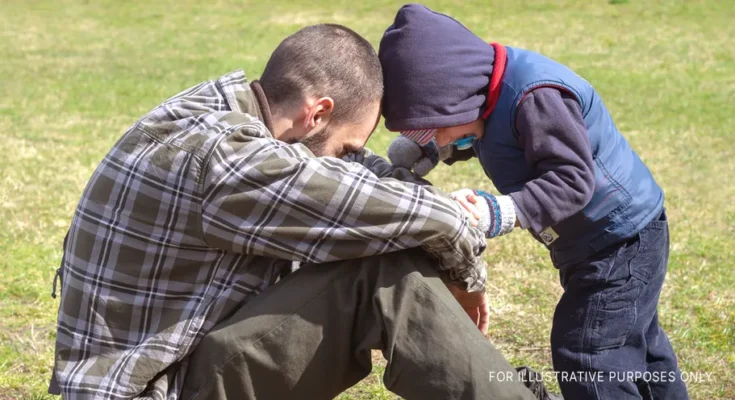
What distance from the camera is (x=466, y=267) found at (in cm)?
259

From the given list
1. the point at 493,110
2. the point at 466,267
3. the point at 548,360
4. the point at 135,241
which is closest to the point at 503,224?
the point at 466,267

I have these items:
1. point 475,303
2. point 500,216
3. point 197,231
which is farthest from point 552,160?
point 197,231

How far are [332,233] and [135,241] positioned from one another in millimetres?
522

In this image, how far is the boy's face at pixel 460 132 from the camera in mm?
3045

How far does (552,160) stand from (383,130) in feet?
20.2

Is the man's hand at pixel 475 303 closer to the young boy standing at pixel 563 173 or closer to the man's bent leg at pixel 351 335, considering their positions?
the young boy standing at pixel 563 173

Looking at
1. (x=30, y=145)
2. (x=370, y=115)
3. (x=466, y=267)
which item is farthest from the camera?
(x=30, y=145)

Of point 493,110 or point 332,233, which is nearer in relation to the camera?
point 332,233

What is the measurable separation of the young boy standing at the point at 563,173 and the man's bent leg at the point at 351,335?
1.42 feet

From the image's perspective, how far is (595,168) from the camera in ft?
9.93

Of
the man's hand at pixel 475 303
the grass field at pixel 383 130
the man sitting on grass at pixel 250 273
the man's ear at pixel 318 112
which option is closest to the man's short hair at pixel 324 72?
the man's ear at pixel 318 112

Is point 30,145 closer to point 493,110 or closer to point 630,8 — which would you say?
point 493,110

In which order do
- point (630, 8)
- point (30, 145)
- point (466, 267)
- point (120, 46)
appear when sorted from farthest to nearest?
point (630, 8) < point (120, 46) < point (30, 145) < point (466, 267)

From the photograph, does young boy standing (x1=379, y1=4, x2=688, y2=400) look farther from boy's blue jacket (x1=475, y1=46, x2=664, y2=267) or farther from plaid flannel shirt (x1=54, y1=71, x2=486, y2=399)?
plaid flannel shirt (x1=54, y1=71, x2=486, y2=399)
